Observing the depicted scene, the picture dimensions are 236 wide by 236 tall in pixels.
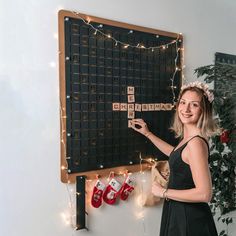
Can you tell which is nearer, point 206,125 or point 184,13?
point 206,125

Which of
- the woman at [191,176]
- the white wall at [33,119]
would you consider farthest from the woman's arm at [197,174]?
the white wall at [33,119]

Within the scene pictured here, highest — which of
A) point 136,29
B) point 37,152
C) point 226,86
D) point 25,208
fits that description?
point 136,29

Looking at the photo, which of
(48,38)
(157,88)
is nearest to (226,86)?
(157,88)

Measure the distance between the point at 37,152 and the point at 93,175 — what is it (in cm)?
38

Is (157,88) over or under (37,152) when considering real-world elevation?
over

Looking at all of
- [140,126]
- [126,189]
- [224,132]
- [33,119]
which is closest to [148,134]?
[140,126]

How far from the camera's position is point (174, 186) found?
58.6 inches

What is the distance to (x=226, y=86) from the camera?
1864 mm

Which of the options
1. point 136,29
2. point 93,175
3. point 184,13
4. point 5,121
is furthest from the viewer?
point 184,13

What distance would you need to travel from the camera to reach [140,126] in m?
1.89

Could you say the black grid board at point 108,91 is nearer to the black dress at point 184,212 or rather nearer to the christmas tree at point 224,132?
the christmas tree at point 224,132

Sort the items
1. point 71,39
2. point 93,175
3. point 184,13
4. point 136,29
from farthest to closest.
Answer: point 184,13 < point 136,29 < point 93,175 < point 71,39

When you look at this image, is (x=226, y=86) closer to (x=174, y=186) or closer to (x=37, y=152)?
(x=174, y=186)

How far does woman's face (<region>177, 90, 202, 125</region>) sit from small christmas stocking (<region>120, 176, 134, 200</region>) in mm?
601
